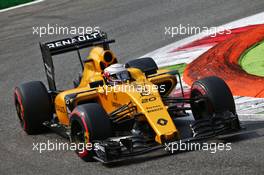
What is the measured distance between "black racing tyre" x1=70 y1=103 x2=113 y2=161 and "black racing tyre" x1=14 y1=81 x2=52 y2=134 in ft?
6.24

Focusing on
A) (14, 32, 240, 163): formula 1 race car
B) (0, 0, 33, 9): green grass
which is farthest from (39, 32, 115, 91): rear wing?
(0, 0, 33, 9): green grass

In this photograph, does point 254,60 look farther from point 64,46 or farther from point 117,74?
point 117,74

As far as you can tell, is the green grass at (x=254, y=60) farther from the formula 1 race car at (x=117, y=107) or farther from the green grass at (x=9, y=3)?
the green grass at (x=9, y=3)

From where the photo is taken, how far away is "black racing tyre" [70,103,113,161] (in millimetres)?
10883

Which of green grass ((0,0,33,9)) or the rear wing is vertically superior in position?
the rear wing

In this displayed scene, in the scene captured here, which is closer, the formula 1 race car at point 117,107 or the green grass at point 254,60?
the formula 1 race car at point 117,107

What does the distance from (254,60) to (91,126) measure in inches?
223

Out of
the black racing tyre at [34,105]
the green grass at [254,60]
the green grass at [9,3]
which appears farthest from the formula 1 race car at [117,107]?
the green grass at [9,3]

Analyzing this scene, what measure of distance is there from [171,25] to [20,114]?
782 cm

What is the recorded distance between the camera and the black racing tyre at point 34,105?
12953mm

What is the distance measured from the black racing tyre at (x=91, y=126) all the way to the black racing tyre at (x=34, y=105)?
1.90 metres

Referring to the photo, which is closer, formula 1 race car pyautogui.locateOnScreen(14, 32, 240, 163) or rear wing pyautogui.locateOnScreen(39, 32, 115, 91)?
formula 1 race car pyautogui.locateOnScreen(14, 32, 240, 163)

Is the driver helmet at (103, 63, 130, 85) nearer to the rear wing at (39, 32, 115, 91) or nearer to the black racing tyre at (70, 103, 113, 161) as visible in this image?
the black racing tyre at (70, 103, 113, 161)

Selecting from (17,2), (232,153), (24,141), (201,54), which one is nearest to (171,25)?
(201,54)
